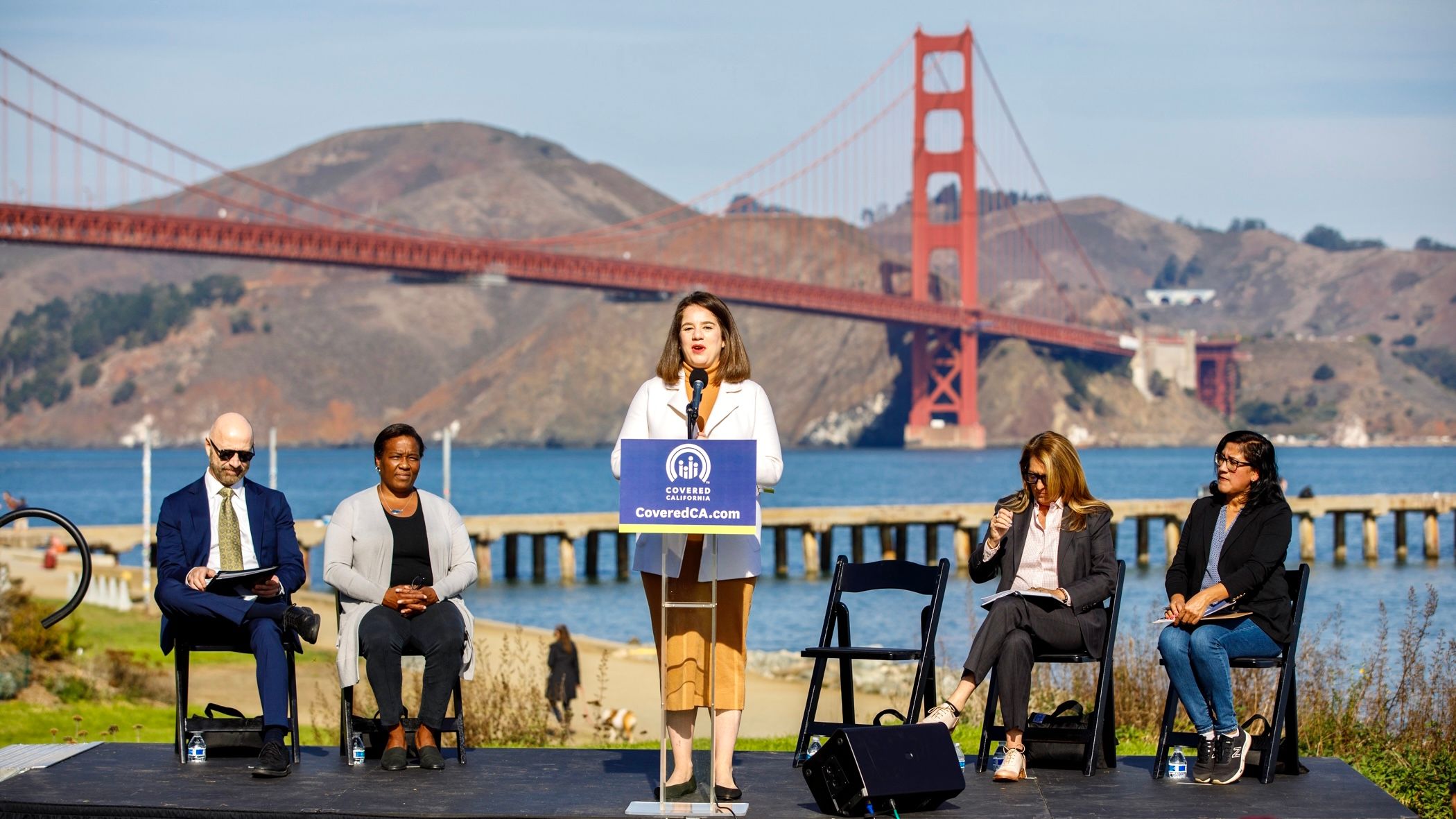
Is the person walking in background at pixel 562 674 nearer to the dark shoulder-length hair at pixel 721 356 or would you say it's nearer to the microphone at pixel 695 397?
the dark shoulder-length hair at pixel 721 356

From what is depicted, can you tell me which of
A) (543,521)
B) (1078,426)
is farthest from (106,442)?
(543,521)

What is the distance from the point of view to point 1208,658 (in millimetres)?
6145

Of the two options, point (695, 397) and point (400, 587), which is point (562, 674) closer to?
point (400, 587)

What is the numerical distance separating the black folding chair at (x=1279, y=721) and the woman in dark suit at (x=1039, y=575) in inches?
14.5

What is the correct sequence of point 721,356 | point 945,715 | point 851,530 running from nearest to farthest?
point 721,356 → point 945,715 → point 851,530

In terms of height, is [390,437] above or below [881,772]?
above

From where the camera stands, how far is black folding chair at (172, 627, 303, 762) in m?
6.38

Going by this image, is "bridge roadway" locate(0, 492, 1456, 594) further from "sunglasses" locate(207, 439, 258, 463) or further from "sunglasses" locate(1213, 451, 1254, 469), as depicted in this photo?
"sunglasses" locate(1213, 451, 1254, 469)

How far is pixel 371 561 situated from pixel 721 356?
1.61m

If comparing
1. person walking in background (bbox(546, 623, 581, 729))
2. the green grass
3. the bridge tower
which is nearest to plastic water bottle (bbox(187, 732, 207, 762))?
the green grass

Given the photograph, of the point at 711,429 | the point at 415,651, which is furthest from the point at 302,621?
A: the point at 711,429

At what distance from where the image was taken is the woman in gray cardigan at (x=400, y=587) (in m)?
6.32

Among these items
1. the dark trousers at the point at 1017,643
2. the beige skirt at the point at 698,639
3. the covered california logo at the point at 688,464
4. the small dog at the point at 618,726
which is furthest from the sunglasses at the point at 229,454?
the small dog at the point at 618,726

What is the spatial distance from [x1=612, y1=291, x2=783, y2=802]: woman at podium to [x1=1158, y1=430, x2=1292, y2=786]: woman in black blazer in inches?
60.3
